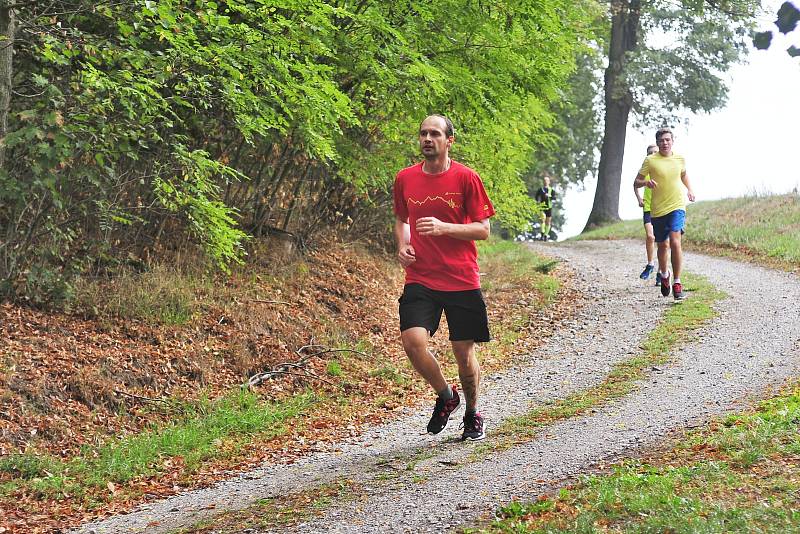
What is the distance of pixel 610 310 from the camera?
13.8m

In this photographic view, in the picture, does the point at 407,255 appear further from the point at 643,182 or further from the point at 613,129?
the point at 613,129

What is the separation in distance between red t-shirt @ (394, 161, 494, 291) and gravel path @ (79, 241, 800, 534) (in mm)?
1333

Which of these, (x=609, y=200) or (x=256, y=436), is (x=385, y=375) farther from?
(x=609, y=200)

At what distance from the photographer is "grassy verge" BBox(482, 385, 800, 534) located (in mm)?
4336

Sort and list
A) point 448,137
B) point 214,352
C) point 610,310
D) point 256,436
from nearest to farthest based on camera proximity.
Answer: point 448,137 < point 256,436 < point 214,352 < point 610,310

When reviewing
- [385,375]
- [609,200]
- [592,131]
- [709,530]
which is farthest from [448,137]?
[592,131]

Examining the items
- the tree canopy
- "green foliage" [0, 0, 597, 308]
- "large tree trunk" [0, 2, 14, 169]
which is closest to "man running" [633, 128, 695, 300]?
"green foliage" [0, 0, 597, 308]

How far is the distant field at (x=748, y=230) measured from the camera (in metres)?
17.8

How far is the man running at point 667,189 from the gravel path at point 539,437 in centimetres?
113

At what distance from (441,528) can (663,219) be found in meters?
8.97

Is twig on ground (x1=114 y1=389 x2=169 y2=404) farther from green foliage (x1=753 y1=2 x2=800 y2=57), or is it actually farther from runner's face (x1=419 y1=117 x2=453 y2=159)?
green foliage (x1=753 y1=2 x2=800 y2=57)

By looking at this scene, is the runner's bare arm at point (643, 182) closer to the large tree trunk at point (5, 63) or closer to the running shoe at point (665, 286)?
the running shoe at point (665, 286)

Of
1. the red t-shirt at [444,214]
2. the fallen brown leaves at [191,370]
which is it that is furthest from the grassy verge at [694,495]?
the fallen brown leaves at [191,370]

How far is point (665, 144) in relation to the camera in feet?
41.5
